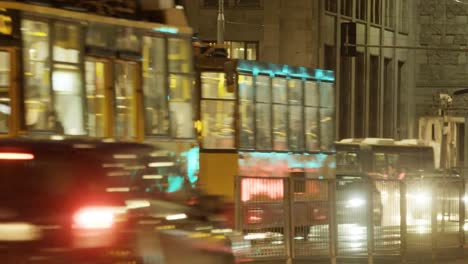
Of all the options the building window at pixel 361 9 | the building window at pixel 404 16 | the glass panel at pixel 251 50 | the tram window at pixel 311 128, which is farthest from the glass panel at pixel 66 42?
the building window at pixel 404 16

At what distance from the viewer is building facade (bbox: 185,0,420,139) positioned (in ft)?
149

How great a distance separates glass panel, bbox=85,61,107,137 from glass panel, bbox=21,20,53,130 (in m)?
0.85

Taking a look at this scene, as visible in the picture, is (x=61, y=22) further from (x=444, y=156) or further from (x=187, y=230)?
(x=444, y=156)

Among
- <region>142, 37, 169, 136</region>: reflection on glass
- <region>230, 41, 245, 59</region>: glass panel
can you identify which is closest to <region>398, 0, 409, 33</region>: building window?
<region>230, 41, 245, 59</region>: glass panel

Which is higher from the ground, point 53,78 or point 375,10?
point 375,10

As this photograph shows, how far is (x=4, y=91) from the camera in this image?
14.4m

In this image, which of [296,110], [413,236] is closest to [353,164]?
[296,110]

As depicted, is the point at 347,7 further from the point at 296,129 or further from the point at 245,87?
the point at 245,87

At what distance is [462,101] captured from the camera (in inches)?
2405

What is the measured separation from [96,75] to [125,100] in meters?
0.72

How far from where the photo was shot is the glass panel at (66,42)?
50.4 feet

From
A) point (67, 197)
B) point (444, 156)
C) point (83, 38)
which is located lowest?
point (444, 156)

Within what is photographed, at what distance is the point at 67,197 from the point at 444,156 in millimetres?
41728

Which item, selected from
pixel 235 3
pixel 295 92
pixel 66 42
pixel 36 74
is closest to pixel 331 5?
pixel 235 3
